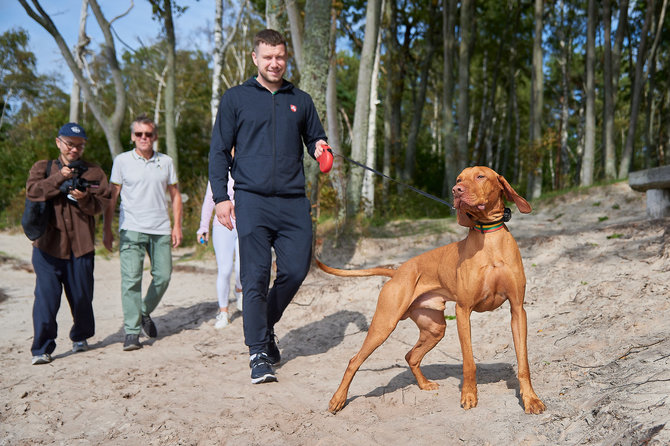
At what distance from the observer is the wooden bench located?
21.6 feet

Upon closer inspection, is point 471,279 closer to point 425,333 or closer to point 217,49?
point 425,333

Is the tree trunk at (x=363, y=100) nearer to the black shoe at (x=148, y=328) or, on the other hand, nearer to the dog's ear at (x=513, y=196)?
the black shoe at (x=148, y=328)

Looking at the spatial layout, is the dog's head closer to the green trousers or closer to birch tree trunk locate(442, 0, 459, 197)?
the green trousers

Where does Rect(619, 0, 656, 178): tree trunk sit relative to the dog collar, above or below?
above

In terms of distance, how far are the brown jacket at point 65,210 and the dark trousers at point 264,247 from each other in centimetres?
185

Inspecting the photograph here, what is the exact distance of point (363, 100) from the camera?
38.0 ft

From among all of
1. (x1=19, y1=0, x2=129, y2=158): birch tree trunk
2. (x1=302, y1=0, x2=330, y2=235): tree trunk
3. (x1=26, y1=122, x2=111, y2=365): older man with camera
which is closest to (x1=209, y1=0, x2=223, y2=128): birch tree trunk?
(x1=19, y1=0, x2=129, y2=158): birch tree trunk

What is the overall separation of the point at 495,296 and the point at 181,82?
111 feet

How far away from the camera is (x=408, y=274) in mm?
3316

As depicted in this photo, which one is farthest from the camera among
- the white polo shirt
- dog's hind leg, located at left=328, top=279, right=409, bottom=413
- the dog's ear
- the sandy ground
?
the white polo shirt

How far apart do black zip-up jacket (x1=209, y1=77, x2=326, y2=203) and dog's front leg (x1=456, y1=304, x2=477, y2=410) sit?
1.69 metres

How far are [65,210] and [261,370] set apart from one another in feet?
8.36

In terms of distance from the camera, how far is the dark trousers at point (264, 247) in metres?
3.90

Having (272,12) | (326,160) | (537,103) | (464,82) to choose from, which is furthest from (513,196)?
(537,103)
